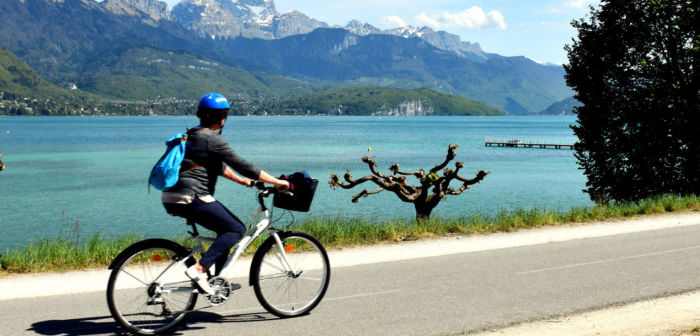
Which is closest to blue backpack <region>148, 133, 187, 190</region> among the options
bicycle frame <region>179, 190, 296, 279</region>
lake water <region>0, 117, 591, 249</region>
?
bicycle frame <region>179, 190, 296, 279</region>

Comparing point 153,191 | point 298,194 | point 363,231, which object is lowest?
point 153,191

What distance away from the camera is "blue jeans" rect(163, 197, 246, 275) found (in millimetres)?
5754

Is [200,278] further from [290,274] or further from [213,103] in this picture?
[213,103]

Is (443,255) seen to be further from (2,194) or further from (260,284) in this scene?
(2,194)

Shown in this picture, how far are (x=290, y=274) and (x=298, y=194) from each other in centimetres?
106

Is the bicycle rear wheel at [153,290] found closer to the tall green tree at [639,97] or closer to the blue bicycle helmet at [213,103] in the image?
the blue bicycle helmet at [213,103]

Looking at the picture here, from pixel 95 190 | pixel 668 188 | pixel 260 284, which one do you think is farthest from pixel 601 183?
pixel 95 190

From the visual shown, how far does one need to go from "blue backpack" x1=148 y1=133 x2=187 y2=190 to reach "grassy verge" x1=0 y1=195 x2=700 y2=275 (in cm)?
432

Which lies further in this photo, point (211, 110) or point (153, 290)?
point (153, 290)

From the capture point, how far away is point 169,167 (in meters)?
5.53

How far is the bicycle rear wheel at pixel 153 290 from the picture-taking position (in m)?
5.73

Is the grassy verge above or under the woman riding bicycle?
under

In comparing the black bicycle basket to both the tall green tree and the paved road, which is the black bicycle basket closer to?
the paved road

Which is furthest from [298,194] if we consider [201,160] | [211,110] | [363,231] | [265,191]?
[363,231]
